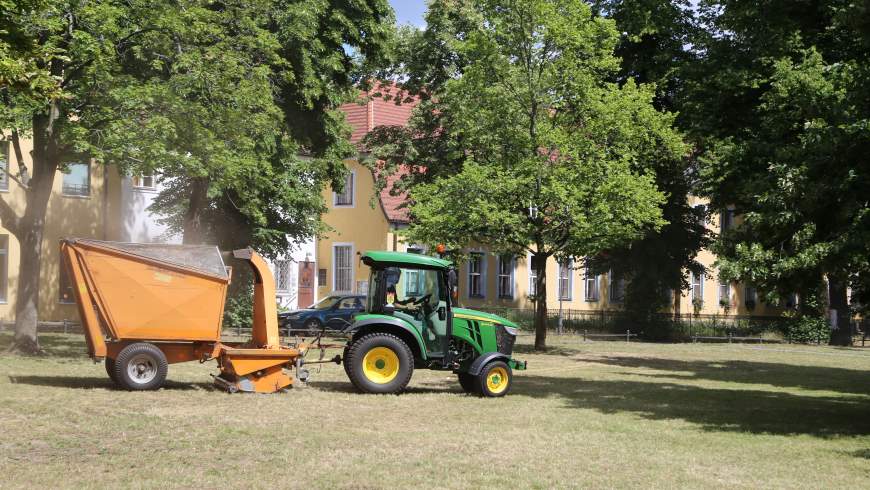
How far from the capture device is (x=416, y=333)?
1714 cm

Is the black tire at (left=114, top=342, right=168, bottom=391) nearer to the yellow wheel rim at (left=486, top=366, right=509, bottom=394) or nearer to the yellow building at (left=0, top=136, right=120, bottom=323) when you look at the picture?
the yellow wheel rim at (left=486, top=366, right=509, bottom=394)

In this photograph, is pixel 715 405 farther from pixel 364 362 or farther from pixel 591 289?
pixel 591 289

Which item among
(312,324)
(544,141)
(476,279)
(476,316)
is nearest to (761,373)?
(544,141)

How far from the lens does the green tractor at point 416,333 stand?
17016 mm

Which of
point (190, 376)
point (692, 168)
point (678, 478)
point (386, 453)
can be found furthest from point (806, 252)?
point (692, 168)

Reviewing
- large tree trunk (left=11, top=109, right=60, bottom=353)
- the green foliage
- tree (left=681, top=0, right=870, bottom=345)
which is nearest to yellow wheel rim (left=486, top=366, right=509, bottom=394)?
tree (left=681, top=0, right=870, bottom=345)

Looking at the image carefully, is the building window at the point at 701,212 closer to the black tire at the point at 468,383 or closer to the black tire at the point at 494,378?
the black tire at the point at 468,383

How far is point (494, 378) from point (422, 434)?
194 inches

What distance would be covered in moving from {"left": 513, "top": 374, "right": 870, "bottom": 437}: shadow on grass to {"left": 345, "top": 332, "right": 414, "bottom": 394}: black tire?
2.28 meters

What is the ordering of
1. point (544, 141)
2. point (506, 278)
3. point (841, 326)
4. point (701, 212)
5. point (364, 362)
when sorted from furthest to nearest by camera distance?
point (506, 278) < point (841, 326) < point (701, 212) < point (544, 141) < point (364, 362)

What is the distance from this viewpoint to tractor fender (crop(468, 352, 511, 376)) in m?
17.2

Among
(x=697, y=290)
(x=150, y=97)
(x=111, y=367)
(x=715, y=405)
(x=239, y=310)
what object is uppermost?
(x=150, y=97)

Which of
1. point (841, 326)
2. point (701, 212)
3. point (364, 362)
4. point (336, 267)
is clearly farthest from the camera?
point (336, 267)

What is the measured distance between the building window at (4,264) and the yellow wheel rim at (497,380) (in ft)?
83.5
